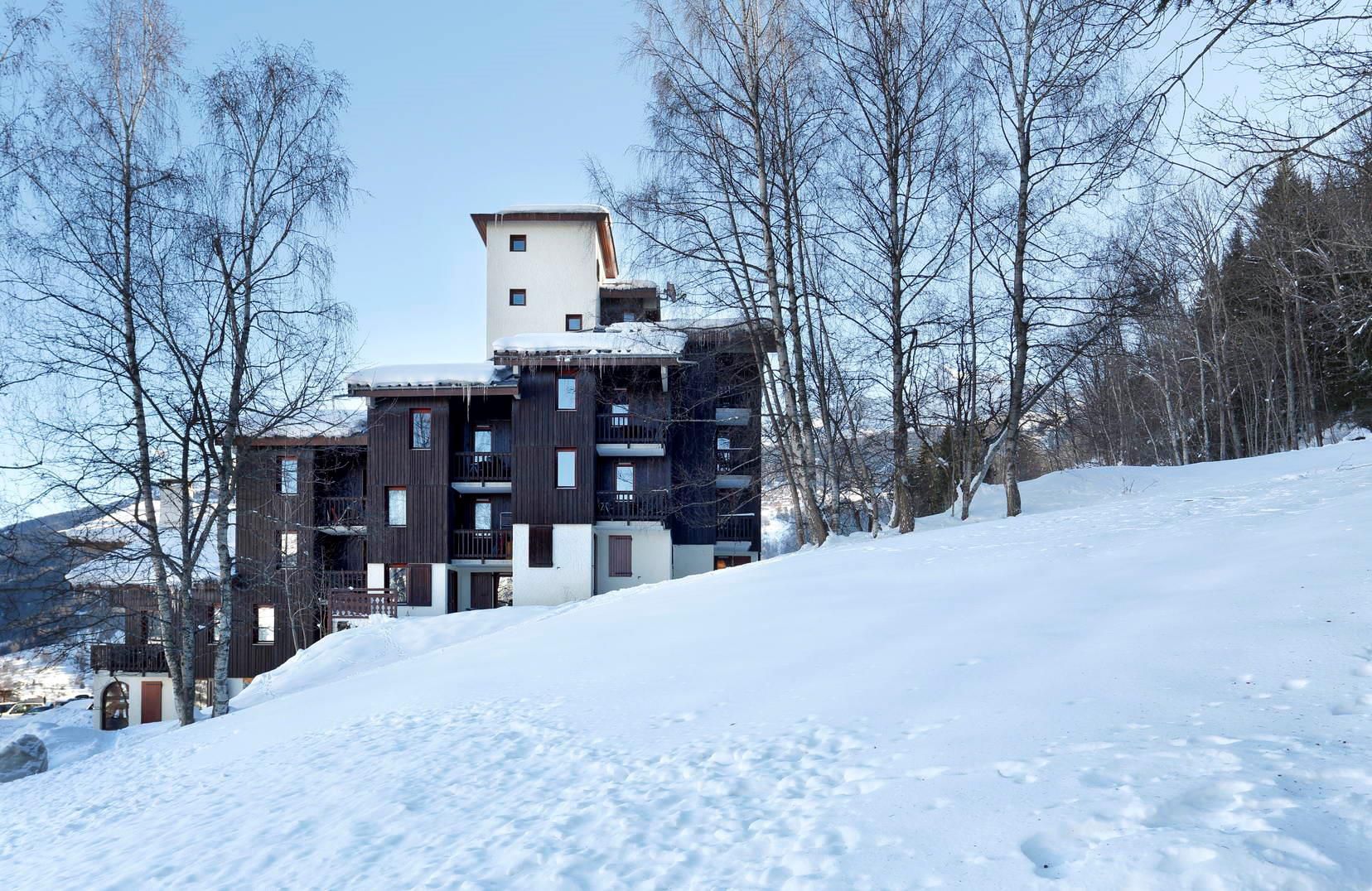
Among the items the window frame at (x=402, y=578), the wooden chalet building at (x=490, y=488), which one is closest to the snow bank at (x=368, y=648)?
the wooden chalet building at (x=490, y=488)

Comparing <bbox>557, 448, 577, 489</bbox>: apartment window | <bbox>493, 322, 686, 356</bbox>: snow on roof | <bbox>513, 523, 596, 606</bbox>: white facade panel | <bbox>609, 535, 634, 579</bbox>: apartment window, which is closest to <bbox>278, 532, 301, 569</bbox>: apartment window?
<bbox>513, 523, 596, 606</bbox>: white facade panel

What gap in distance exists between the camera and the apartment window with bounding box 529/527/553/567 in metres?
24.6

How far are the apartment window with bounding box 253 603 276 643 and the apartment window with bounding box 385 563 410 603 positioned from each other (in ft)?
13.4

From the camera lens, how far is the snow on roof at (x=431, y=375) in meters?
24.5

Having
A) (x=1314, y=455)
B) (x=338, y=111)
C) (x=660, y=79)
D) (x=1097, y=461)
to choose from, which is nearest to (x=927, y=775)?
(x=660, y=79)

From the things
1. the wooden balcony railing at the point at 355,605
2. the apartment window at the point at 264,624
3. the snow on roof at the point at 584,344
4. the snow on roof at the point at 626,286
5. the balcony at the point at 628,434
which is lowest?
the apartment window at the point at 264,624

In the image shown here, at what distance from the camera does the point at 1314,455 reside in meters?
15.9

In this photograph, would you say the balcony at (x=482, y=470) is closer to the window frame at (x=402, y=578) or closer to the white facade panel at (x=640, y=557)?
the window frame at (x=402, y=578)

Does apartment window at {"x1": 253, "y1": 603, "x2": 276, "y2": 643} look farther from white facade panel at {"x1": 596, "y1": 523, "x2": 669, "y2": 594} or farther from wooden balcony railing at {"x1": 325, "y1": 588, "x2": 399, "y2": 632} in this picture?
white facade panel at {"x1": 596, "y1": 523, "x2": 669, "y2": 594}

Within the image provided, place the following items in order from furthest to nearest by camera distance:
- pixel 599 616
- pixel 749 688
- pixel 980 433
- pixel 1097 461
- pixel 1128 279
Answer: pixel 1097 461 → pixel 980 433 → pixel 1128 279 → pixel 599 616 → pixel 749 688

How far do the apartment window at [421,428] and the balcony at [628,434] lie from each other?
513 cm

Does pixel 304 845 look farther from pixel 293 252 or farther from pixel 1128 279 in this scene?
pixel 1128 279

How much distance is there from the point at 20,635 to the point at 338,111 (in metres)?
9.81

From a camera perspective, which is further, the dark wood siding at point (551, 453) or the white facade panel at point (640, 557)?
the white facade panel at point (640, 557)
